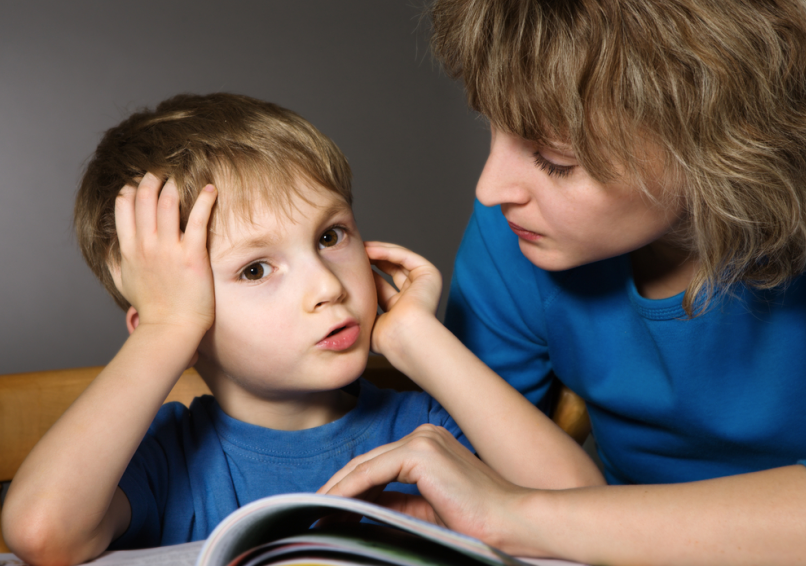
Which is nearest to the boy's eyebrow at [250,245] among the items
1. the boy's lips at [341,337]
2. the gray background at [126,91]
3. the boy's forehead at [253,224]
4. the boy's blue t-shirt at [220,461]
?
the boy's forehead at [253,224]

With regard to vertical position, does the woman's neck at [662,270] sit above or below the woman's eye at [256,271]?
below

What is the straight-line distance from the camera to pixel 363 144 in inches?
89.7

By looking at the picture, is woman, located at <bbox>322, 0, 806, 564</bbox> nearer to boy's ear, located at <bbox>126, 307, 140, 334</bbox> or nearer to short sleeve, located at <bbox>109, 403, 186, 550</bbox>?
short sleeve, located at <bbox>109, 403, 186, 550</bbox>

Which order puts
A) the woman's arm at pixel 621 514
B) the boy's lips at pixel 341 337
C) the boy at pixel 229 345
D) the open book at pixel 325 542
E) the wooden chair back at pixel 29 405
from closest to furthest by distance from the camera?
the open book at pixel 325 542 → the woman's arm at pixel 621 514 → the boy at pixel 229 345 → the boy's lips at pixel 341 337 → the wooden chair back at pixel 29 405

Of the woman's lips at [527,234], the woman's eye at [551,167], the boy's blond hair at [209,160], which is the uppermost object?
the boy's blond hair at [209,160]

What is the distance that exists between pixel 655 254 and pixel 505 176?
285 millimetres

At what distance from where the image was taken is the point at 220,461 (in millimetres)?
812

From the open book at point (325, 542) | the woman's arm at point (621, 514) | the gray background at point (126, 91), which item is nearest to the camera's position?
the open book at point (325, 542)

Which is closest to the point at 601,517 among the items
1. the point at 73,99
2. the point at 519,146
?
the point at 519,146

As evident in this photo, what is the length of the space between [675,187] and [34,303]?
169 centimetres

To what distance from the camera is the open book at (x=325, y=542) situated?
420 mm

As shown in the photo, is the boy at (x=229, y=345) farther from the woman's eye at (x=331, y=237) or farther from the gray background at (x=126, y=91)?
the gray background at (x=126, y=91)

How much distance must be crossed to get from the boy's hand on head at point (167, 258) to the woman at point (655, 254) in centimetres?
26

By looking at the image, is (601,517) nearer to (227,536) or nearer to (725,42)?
(227,536)
